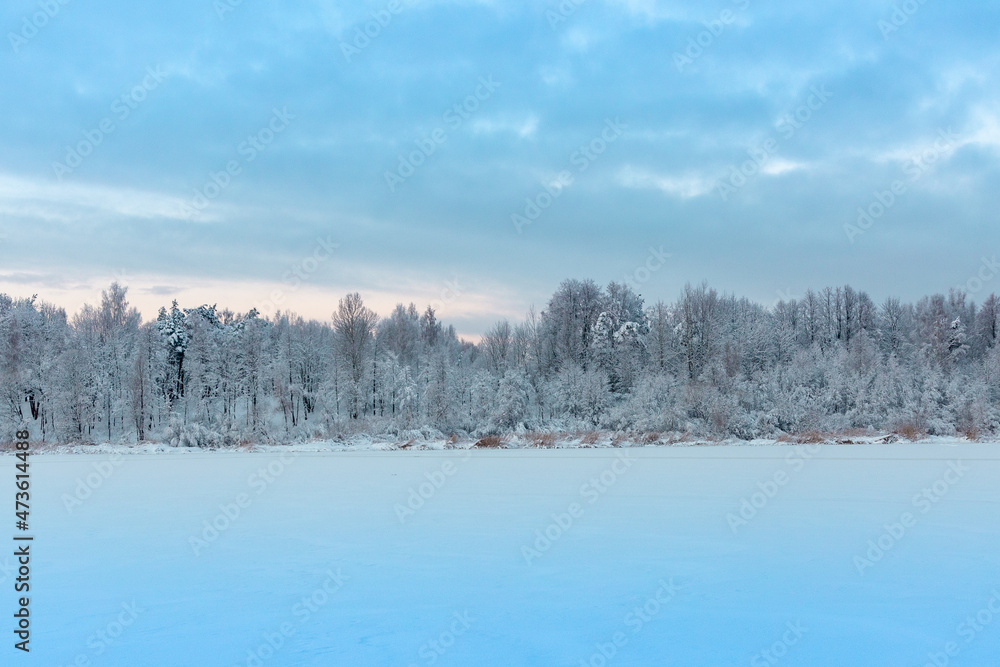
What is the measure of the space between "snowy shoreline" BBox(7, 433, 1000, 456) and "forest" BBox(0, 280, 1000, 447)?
1.03 metres

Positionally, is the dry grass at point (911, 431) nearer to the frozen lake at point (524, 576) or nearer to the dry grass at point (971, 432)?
the dry grass at point (971, 432)

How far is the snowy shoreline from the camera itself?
1040 inches

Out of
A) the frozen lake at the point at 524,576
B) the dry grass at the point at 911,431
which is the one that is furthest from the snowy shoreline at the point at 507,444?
the frozen lake at the point at 524,576

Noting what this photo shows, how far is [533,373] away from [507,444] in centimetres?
1714

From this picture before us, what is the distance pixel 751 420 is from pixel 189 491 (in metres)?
25.8

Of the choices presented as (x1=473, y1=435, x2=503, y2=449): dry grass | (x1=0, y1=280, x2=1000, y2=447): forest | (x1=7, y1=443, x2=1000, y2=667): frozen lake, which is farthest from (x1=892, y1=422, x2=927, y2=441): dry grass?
(x1=473, y1=435, x2=503, y2=449): dry grass

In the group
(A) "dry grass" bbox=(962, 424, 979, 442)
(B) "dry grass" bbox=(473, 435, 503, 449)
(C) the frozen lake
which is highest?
(C) the frozen lake

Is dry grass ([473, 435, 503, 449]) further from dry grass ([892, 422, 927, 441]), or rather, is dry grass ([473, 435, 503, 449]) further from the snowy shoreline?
dry grass ([892, 422, 927, 441])

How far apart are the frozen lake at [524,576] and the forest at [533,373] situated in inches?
838

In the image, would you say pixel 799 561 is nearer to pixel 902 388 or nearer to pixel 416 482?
pixel 416 482

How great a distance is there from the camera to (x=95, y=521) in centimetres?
940

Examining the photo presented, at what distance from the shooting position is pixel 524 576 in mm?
6230

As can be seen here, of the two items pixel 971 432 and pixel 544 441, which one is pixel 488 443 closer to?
pixel 544 441

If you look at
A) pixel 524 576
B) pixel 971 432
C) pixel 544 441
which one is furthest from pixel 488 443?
pixel 524 576
